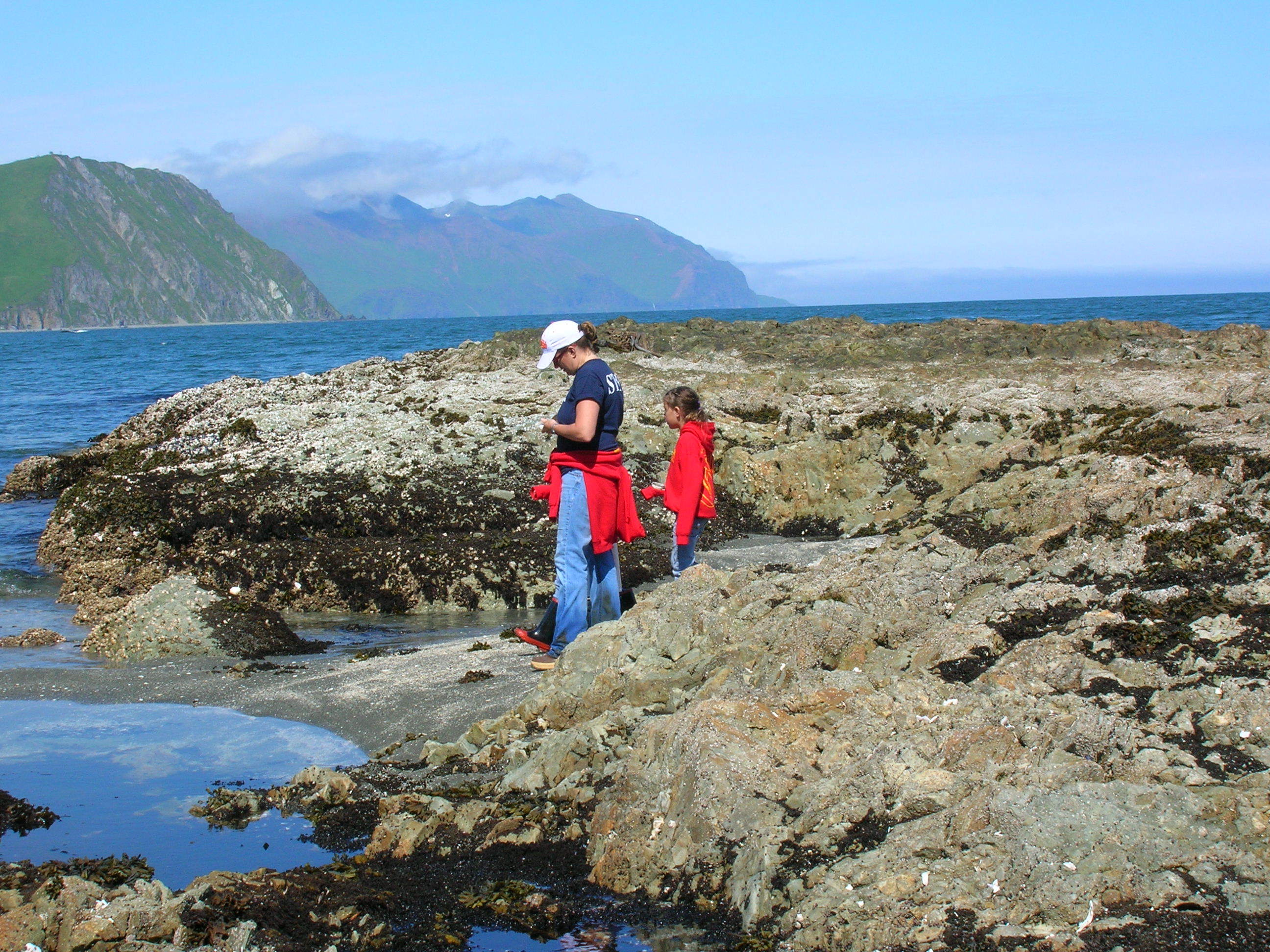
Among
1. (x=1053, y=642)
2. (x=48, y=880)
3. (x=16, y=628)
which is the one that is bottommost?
(x=16, y=628)

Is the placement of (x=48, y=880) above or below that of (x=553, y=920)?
above

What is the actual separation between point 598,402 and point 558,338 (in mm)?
509

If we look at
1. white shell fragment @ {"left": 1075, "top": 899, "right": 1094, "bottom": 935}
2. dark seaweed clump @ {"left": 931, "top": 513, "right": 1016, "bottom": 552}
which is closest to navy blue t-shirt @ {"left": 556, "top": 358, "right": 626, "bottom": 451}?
dark seaweed clump @ {"left": 931, "top": 513, "right": 1016, "bottom": 552}

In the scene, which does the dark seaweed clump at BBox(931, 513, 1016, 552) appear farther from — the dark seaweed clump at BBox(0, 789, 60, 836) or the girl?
the dark seaweed clump at BBox(0, 789, 60, 836)

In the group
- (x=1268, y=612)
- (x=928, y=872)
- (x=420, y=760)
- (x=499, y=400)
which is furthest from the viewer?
(x=499, y=400)

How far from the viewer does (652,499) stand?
13547 millimetres

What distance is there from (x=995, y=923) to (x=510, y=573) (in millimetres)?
8249

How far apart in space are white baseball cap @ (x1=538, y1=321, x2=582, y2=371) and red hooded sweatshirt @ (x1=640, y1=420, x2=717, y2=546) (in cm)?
165

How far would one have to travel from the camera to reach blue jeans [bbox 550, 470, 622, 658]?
23.5ft

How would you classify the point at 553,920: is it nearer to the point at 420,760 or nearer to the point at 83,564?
the point at 420,760

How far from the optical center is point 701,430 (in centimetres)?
843

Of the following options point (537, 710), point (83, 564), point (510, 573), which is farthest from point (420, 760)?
point (83, 564)

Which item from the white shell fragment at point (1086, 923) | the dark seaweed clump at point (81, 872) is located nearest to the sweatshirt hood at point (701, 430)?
the dark seaweed clump at point (81, 872)

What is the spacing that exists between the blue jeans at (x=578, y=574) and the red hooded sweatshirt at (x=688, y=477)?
101 centimetres
